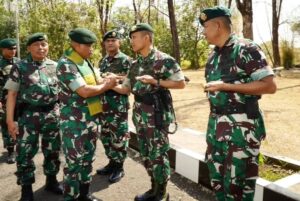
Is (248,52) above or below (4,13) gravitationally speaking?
below

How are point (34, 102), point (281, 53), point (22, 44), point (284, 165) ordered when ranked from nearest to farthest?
1. point (34, 102)
2. point (284, 165)
3. point (281, 53)
4. point (22, 44)

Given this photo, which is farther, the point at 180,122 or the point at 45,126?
the point at 180,122

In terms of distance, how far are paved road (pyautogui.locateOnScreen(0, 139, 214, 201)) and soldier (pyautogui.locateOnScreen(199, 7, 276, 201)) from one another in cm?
124

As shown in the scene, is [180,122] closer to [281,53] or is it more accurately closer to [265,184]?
[265,184]

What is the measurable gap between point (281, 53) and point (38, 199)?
1813 cm

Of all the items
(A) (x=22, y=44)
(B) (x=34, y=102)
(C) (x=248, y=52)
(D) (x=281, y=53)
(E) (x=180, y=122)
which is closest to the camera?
(C) (x=248, y=52)

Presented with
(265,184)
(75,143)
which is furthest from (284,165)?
(75,143)

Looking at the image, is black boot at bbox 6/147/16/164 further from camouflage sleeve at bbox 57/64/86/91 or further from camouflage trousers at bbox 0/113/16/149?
camouflage sleeve at bbox 57/64/86/91

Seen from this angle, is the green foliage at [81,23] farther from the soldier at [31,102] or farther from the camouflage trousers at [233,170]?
the camouflage trousers at [233,170]

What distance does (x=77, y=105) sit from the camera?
3.53 m

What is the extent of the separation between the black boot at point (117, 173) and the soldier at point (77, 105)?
101 cm

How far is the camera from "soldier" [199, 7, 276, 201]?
2719mm

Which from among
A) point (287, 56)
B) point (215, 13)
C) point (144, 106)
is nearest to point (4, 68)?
point (144, 106)

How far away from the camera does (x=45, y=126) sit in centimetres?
400
